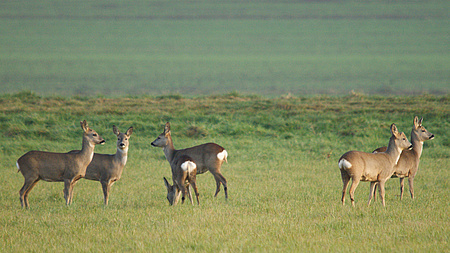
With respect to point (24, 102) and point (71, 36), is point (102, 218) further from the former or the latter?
point (71, 36)

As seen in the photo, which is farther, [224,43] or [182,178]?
[224,43]

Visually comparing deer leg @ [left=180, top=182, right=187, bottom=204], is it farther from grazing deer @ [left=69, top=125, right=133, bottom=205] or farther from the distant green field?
the distant green field

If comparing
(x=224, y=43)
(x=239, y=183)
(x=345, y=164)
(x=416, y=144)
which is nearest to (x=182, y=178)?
(x=239, y=183)

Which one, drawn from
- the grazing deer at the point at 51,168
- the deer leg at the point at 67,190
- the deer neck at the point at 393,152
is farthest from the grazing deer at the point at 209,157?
the deer neck at the point at 393,152

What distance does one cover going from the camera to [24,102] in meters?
24.6

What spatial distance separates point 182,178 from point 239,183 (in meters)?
2.92

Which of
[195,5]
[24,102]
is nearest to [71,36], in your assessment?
[195,5]

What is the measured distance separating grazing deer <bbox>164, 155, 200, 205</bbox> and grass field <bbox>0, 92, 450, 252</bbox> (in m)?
0.33

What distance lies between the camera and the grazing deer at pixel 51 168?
34.1ft

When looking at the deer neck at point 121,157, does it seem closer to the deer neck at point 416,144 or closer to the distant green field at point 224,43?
the deer neck at point 416,144

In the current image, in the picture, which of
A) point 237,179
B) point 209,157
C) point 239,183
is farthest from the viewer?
point 237,179

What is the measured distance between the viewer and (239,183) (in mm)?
13070

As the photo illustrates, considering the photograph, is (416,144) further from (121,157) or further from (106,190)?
(106,190)

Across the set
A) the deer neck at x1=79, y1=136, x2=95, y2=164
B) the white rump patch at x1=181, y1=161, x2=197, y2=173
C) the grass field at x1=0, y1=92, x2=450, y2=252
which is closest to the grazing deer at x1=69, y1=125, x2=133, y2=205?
the deer neck at x1=79, y1=136, x2=95, y2=164
